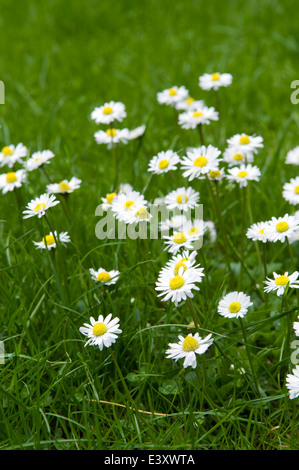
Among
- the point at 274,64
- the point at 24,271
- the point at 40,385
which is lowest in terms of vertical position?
the point at 40,385

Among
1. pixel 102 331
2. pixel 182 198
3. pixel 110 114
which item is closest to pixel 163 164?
pixel 182 198

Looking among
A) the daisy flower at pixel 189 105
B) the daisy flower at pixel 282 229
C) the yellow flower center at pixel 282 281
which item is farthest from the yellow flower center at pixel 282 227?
the daisy flower at pixel 189 105

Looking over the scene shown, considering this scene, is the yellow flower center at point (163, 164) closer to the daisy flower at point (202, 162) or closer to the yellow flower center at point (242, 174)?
the daisy flower at point (202, 162)

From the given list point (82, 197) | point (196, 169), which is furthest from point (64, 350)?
point (82, 197)
